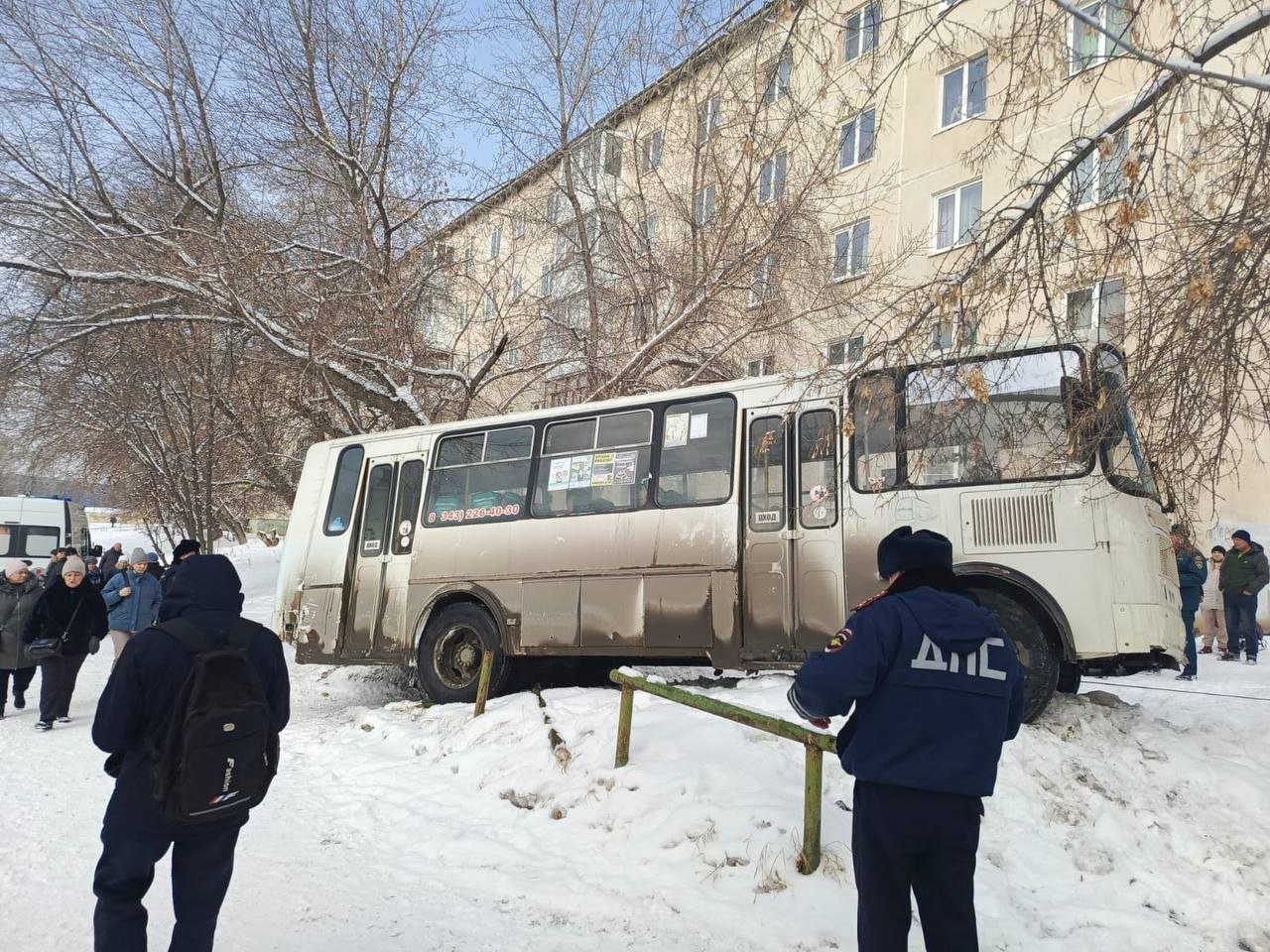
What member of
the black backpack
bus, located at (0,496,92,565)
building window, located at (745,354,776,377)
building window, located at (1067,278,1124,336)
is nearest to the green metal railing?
the black backpack

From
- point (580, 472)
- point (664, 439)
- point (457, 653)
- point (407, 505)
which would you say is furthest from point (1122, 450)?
point (407, 505)

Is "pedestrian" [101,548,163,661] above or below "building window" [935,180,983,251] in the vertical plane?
below

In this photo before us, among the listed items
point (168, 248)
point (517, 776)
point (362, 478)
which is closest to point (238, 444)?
point (168, 248)

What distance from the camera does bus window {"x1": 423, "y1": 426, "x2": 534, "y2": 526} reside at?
9297 millimetres

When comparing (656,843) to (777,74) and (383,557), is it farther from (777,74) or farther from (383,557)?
(383,557)

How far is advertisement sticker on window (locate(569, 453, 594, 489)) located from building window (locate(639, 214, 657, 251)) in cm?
610

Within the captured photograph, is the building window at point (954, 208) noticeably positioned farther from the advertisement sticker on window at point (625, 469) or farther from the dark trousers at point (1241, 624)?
the advertisement sticker on window at point (625, 469)

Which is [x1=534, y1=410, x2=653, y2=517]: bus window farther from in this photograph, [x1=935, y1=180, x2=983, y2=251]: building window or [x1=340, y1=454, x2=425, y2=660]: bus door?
[x1=935, y1=180, x2=983, y2=251]: building window

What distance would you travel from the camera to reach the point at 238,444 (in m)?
19.0

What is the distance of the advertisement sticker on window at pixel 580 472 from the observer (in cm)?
884

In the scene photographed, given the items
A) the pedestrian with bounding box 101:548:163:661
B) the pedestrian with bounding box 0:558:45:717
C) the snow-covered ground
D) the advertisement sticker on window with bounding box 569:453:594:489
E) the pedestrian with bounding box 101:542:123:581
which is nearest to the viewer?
the snow-covered ground

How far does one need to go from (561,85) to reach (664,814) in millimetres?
12280

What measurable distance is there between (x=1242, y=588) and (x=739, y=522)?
26.5ft

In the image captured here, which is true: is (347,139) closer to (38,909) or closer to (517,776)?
(517,776)
